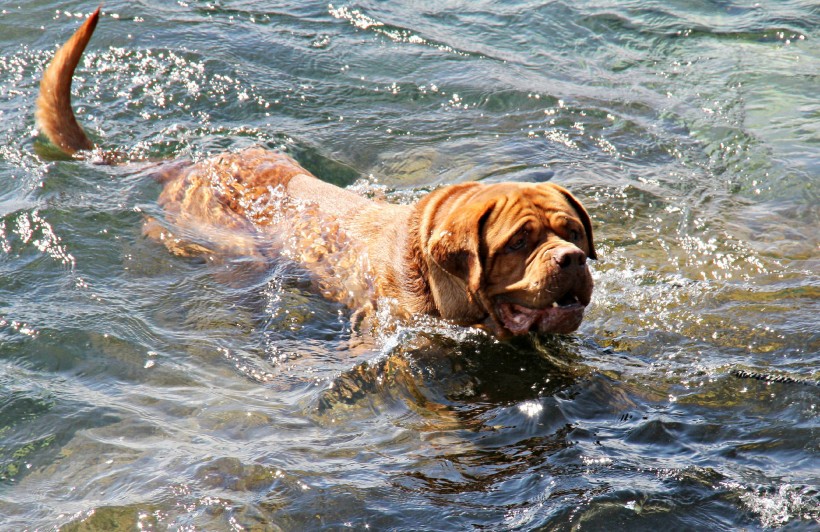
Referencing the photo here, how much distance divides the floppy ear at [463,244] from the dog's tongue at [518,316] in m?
0.24

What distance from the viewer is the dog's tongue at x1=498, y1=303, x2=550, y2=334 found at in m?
4.91

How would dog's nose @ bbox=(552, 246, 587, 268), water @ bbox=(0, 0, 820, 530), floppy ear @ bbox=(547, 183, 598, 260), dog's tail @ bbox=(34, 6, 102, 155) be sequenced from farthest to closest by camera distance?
dog's tail @ bbox=(34, 6, 102, 155), floppy ear @ bbox=(547, 183, 598, 260), dog's nose @ bbox=(552, 246, 587, 268), water @ bbox=(0, 0, 820, 530)

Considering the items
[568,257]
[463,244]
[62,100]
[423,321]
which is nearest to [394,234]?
[423,321]

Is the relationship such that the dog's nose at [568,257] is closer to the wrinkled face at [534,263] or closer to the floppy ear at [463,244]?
the wrinkled face at [534,263]

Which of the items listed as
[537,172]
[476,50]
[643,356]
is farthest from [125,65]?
[643,356]

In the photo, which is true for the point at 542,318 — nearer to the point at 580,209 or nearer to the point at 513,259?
the point at 513,259

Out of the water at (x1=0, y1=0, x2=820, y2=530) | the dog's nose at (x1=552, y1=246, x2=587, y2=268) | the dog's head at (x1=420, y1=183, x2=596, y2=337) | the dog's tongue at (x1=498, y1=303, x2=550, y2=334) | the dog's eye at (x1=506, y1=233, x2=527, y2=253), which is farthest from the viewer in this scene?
the dog's tongue at (x1=498, y1=303, x2=550, y2=334)

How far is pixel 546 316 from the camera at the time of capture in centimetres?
485

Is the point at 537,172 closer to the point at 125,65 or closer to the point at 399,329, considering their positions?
the point at 399,329

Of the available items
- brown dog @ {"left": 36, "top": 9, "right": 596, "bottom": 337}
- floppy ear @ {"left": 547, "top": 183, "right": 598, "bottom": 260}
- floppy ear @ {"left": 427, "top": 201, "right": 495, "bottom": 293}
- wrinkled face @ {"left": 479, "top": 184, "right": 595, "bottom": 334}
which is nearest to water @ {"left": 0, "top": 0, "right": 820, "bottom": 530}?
brown dog @ {"left": 36, "top": 9, "right": 596, "bottom": 337}

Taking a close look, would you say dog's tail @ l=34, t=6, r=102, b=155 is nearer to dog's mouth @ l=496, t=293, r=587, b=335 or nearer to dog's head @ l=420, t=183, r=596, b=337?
dog's head @ l=420, t=183, r=596, b=337

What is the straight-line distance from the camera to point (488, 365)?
5082mm

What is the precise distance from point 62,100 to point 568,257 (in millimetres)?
4104

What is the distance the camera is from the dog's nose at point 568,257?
4.54 meters
